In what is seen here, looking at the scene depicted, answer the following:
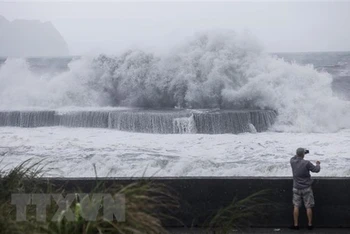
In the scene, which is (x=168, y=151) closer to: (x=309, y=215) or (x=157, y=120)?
(x=157, y=120)

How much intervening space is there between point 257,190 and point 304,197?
0.54 meters

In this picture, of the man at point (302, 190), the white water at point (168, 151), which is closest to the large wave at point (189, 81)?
the white water at point (168, 151)

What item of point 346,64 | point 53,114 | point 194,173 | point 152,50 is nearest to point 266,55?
point 346,64

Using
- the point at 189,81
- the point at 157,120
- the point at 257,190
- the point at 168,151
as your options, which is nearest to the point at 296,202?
the point at 257,190

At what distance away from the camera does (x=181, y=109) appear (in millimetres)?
18125

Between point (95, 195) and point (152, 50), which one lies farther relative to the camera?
point (152, 50)

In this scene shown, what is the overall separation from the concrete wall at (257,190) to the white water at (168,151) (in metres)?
4.75

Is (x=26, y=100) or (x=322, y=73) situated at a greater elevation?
(x=322, y=73)

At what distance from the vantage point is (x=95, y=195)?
3.20 m

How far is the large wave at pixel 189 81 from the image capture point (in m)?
18.4

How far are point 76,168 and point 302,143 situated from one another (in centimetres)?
638

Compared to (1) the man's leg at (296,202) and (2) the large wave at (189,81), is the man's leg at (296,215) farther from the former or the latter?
(2) the large wave at (189,81)

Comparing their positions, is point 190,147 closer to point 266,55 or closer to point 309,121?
point 309,121

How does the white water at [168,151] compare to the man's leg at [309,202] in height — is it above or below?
below
